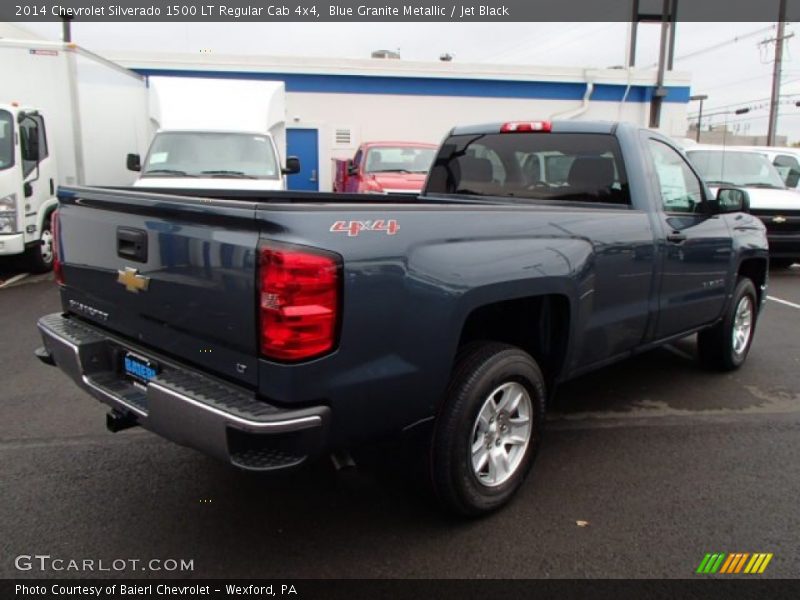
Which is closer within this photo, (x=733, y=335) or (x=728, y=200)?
(x=728, y=200)

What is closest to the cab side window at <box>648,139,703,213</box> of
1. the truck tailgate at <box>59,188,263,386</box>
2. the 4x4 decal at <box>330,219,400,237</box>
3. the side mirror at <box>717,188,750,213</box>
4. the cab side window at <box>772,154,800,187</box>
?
the side mirror at <box>717,188,750,213</box>

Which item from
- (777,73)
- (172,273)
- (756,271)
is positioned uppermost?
(777,73)

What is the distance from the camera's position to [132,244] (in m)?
2.84

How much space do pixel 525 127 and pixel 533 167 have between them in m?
0.28

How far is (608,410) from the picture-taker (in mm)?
4641

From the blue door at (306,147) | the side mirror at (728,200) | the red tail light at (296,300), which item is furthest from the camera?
the blue door at (306,147)

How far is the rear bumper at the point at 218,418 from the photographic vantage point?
7.59 ft

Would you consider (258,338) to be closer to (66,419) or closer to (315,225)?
(315,225)

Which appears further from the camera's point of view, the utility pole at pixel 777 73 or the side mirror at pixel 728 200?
the utility pole at pixel 777 73

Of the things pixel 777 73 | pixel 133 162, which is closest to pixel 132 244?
pixel 133 162

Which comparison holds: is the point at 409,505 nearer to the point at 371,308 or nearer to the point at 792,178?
the point at 371,308

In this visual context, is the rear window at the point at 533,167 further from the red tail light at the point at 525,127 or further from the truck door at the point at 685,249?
the truck door at the point at 685,249

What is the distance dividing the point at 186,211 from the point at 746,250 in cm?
444

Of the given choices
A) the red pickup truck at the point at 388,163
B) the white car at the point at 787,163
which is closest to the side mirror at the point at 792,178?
the white car at the point at 787,163
